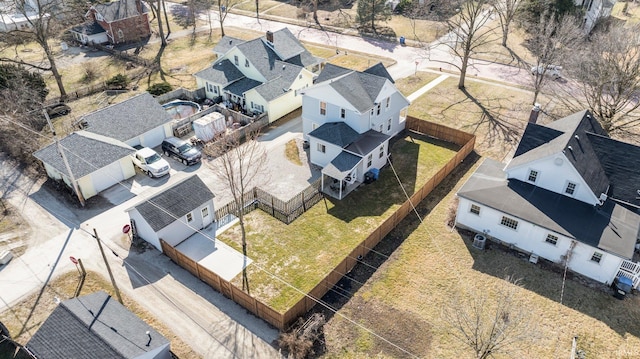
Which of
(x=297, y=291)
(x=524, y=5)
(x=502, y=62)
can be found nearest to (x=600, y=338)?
(x=297, y=291)

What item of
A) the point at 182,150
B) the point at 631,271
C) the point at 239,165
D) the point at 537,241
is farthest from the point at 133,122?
the point at 631,271

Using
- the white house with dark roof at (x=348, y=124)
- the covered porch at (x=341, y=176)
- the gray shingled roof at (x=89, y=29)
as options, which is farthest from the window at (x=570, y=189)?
the gray shingled roof at (x=89, y=29)

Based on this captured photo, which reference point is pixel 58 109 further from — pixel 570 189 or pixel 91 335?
pixel 570 189

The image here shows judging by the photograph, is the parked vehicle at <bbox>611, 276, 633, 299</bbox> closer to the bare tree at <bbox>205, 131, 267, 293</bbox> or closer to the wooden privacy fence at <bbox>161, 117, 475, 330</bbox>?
the wooden privacy fence at <bbox>161, 117, 475, 330</bbox>

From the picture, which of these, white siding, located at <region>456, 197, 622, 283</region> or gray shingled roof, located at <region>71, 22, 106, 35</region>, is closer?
white siding, located at <region>456, 197, 622, 283</region>

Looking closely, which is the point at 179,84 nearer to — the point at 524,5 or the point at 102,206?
Result: the point at 102,206

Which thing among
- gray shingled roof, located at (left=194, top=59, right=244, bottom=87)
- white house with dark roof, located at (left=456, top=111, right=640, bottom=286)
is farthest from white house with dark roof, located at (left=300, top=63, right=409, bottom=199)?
gray shingled roof, located at (left=194, top=59, right=244, bottom=87)
